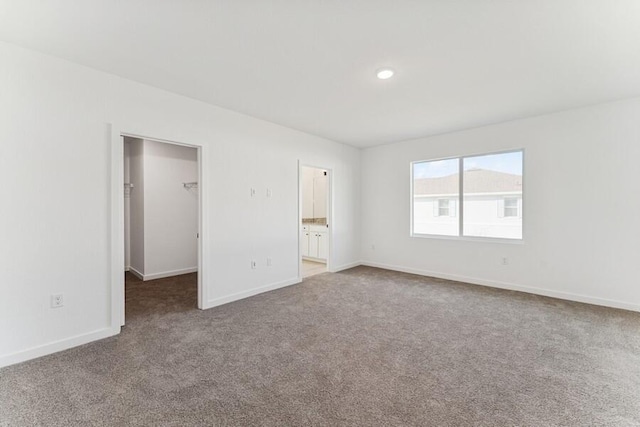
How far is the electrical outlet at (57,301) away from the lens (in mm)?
2549

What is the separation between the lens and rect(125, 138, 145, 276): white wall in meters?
5.14

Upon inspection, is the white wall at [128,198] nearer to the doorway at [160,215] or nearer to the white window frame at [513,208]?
the doorway at [160,215]

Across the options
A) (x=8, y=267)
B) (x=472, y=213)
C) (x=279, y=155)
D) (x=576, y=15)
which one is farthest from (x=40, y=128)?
(x=472, y=213)

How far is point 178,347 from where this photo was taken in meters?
2.61

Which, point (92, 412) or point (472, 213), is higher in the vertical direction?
point (472, 213)

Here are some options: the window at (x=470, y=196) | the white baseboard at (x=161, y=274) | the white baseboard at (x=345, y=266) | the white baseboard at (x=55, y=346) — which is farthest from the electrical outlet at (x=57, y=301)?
the window at (x=470, y=196)

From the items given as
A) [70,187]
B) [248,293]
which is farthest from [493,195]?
[70,187]

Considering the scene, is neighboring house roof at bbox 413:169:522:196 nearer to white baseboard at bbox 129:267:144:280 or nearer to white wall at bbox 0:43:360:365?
white wall at bbox 0:43:360:365

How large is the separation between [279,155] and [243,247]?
1.55m

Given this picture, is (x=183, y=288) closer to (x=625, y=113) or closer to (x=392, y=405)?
(x=392, y=405)

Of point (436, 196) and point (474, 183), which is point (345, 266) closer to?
point (436, 196)

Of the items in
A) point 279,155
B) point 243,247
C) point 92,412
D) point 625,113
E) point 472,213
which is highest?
point 625,113

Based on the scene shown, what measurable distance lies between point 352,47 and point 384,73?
1.84 feet

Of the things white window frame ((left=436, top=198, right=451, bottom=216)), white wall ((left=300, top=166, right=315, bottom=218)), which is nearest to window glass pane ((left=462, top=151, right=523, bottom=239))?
white window frame ((left=436, top=198, right=451, bottom=216))
